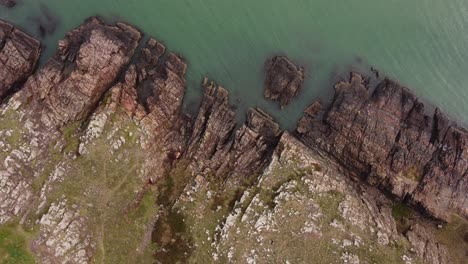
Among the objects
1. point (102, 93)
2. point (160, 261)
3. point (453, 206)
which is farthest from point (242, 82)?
point (453, 206)

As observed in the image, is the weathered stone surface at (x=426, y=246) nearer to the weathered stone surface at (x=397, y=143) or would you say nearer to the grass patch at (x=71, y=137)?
the weathered stone surface at (x=397, y=143)

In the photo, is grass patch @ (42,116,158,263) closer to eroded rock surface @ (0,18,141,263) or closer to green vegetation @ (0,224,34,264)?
eroded rock surface @ (0,18,141,263)

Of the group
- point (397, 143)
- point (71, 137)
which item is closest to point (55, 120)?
point (71, 137)

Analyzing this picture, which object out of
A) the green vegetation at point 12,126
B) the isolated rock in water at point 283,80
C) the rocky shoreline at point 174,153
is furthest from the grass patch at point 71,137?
the isolated rock in water at point 283,80

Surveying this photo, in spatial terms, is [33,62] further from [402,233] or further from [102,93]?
[402,233]

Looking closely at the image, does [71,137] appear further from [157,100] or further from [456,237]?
[456,237]

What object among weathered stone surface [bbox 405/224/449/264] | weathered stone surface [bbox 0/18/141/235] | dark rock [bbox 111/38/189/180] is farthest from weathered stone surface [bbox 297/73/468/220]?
weathered stone surface [bbox 0/18/141/235]
